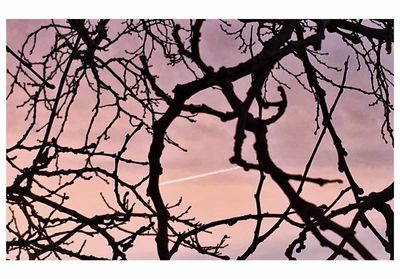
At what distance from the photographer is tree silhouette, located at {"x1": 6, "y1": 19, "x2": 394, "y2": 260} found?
135 cm

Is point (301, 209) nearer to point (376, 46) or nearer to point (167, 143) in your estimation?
point (167, 143)

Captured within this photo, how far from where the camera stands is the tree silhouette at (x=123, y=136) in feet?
4.43

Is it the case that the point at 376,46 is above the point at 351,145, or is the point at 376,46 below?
above

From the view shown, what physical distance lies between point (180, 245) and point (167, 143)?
9.6 inches

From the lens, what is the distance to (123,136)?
4.55 ft
